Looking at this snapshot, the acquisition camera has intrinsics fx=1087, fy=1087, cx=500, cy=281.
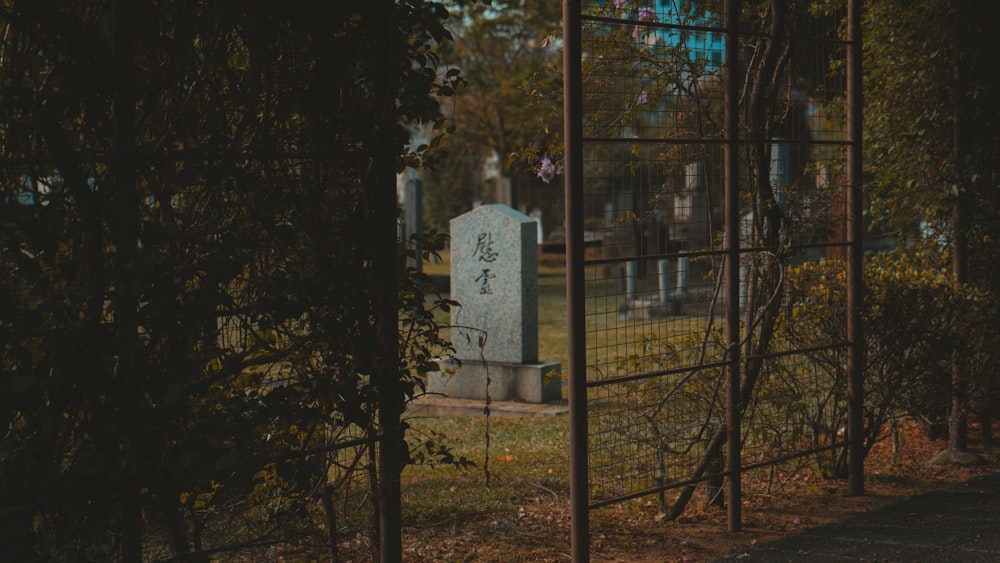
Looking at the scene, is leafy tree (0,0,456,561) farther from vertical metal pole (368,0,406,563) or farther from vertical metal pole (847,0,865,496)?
vertical metal pole (847,0,865,496)

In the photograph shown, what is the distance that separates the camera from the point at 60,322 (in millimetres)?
3197

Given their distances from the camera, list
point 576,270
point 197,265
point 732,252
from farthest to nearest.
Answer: point 732,252 → point 576,270 → point 197,265

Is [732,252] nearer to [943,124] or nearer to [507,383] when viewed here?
[943,124]

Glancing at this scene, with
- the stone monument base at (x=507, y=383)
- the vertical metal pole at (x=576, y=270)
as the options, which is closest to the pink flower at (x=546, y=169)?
the vertical metal pole at (x=576, y=270)

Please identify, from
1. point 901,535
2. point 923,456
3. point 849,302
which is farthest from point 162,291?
point 923,456

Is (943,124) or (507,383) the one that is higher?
(943,124)

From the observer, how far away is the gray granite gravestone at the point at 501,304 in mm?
10633

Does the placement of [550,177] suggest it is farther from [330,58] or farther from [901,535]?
[901,535]

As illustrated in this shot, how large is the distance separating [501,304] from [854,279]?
4902 mm

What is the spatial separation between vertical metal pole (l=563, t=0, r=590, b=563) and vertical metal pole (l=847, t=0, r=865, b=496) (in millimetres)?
2314

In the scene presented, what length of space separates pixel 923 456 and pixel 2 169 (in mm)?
6399

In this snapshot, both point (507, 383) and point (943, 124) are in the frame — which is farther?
point (507, 383)

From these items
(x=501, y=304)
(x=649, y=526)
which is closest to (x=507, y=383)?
(x=501, y=304)

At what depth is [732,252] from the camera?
547 cm
